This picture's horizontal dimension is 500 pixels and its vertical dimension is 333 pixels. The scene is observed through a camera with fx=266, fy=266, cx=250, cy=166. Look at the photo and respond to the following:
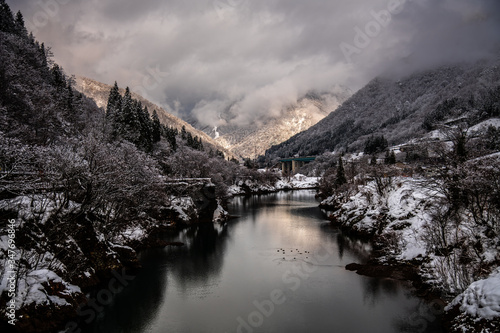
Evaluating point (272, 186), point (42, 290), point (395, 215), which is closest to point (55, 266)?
point (42, 290)

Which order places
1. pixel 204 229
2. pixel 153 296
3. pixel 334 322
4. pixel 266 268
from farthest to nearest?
pixel 204 229, pixel 266 268, pixel 153 296, pixel 334 322

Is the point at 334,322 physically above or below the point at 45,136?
below

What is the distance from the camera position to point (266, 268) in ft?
91.2

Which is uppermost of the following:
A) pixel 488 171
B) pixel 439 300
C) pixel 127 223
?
pixel 488 171

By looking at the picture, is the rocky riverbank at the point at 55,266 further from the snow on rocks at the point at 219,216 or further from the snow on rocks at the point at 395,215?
the snow on rocks at the point at 395,215

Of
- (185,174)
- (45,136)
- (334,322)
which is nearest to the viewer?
(334,322)

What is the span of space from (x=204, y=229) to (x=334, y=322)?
32.8 meters

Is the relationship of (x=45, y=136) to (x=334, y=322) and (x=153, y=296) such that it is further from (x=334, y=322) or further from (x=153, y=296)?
(x=334, y=322)

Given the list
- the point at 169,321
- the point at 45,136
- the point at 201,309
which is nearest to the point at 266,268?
the point at 201,309

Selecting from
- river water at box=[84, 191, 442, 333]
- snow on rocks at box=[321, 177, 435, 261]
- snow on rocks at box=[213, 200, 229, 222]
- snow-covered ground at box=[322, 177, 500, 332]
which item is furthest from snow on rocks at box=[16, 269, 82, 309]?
snow on rocks at box=[213, 200, 229, 222]

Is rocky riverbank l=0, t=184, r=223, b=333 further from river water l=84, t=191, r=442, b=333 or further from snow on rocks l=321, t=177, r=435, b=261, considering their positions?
snow on rocks l=321, t=177, r=435, b=261

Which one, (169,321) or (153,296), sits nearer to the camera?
(169,321)

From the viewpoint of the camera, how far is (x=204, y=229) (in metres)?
47.1

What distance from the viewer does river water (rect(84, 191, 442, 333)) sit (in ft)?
Result: 55.9
